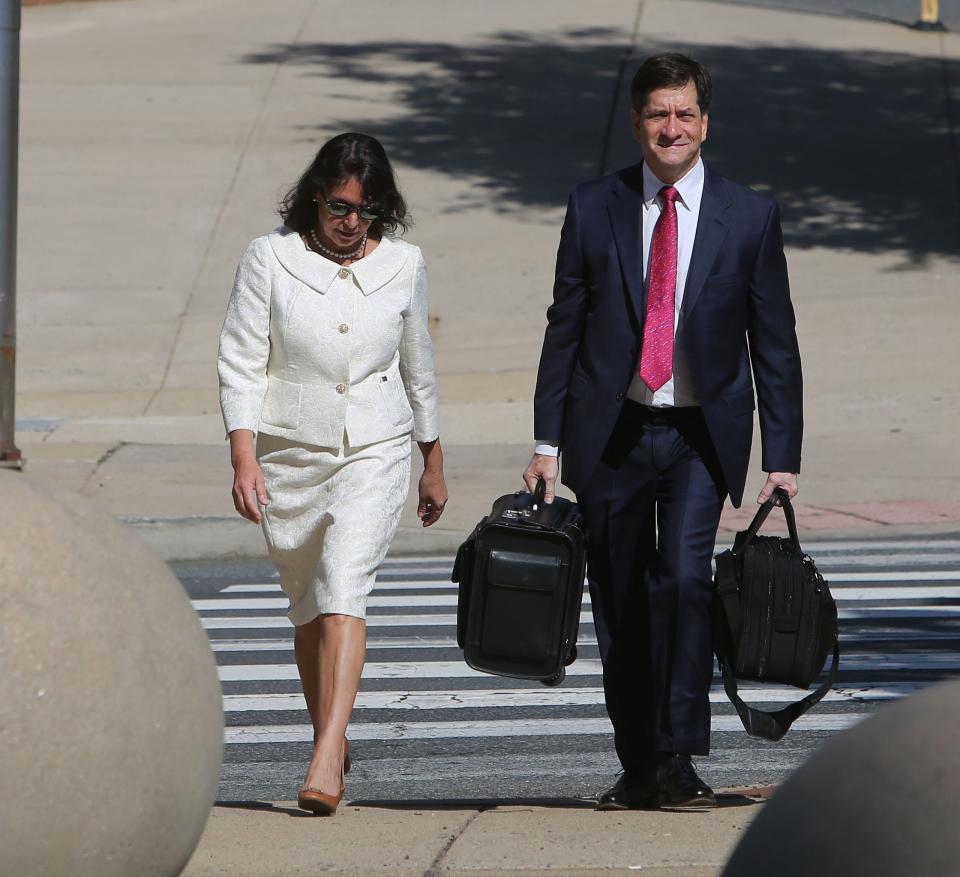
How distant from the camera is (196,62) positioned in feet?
90.6

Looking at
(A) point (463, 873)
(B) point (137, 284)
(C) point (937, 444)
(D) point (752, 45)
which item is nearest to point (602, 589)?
(A) point (463, 873)

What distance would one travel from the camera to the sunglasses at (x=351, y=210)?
572 centimetres

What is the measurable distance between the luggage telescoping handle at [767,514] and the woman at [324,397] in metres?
1.10

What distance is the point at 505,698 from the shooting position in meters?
7.50

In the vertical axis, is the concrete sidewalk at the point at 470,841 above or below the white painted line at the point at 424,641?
above

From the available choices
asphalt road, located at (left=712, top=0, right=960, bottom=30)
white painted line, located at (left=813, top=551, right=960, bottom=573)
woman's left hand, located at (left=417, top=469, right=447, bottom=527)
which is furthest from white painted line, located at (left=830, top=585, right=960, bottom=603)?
asphalt road, located at (left=712, top=0, right=960, bottom=30)

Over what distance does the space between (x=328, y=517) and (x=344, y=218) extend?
0.91 m

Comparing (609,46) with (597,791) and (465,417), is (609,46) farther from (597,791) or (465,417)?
(597,791)

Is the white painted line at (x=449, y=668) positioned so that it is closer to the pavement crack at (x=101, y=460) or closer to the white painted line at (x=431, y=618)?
the white painted line at (x=431, y=618)

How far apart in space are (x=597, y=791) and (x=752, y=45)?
82.8 feet

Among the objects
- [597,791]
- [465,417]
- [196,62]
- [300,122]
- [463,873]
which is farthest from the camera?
[196,62]

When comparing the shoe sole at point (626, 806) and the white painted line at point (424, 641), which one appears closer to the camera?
the shoe sole at point (626, 806)

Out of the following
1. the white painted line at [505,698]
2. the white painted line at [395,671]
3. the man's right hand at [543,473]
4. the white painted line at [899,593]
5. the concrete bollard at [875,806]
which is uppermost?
the concrete bollard at [875,806]

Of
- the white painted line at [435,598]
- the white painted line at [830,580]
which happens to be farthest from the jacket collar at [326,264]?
the white painted line at [830,580]
